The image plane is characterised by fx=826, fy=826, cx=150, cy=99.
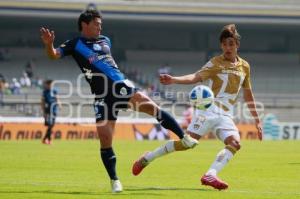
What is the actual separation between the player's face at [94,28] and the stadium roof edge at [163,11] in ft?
125

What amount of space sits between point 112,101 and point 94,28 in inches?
41.1

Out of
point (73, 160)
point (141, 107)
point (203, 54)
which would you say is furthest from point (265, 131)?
point (141, 107)

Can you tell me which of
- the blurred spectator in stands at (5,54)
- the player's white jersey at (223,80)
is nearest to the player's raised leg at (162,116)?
the player's white jersey at (223,80)

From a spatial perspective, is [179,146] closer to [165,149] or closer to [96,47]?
[165,149]

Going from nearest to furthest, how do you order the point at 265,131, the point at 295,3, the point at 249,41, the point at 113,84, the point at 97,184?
the point at 113,84, the point at 97,184, the point at 265,131, the point at 295,3, the point at 249,41

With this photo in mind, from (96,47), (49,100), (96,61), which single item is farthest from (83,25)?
(49,100)

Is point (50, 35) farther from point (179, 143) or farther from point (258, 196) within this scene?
point (258, 196)

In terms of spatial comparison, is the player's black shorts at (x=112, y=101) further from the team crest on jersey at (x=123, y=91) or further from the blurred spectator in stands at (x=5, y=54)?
the blurred spectator in stands at (x=5, y=54)

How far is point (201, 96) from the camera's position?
36.2 ft

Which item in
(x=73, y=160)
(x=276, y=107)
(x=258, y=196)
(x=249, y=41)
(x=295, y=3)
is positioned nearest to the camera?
(x=258, y=196)

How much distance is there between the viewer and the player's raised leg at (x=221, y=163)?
36.2 ft

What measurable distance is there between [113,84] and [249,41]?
46085 mm

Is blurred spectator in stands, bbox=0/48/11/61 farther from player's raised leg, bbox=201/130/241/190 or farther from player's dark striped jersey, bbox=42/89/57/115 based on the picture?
player's raised leg, bbox=201/130/241/190

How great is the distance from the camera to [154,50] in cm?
5478
